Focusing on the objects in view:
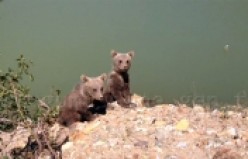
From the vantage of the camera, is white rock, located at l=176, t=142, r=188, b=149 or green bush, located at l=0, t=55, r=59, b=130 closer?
white rock, located at l=176, t=142, r=188, b=149

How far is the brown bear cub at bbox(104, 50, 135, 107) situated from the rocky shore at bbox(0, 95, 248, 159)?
1.01 metres

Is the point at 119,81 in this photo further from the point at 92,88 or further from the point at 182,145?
the point at 182,145

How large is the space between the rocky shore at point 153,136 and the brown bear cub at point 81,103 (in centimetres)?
14

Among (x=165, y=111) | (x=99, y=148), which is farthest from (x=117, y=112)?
(x=99, y=148)

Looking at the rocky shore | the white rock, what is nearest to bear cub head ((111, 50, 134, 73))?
the rocky shore

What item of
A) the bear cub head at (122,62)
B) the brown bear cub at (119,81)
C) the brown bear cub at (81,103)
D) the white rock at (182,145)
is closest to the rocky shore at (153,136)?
the white rock at (182,145)

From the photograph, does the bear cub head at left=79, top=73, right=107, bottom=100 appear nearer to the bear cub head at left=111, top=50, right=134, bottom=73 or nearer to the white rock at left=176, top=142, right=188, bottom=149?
the bear cub head at left=111, top=50, right=134, bottom=73

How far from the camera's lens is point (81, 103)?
898 centimetres

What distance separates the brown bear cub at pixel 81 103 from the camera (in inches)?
351

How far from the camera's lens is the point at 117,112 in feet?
29.7

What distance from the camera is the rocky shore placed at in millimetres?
7445

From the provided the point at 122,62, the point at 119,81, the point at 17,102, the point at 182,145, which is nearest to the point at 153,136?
the point at 182,145

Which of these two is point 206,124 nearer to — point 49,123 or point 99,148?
point 99,148

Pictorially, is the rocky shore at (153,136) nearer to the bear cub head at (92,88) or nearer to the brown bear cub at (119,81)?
the bear cub head at (92,88)
